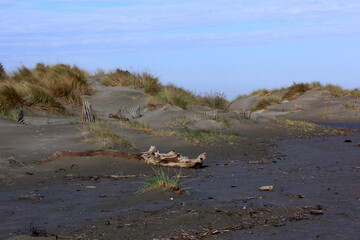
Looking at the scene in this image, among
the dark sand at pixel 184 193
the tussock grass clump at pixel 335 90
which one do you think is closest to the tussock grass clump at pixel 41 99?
the dark sand at pixel 184 193

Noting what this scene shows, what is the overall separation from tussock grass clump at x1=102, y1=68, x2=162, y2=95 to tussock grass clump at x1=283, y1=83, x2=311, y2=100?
11.9 m

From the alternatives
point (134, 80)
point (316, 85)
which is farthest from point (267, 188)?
point (316, 85)

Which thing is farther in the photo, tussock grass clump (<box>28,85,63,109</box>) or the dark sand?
tussock grass clump (<box>28,85,63,109</box>)

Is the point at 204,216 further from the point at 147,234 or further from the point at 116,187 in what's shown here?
the point at 116,187

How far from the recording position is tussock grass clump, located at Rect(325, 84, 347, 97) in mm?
29353

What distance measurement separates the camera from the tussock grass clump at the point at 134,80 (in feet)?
74.5

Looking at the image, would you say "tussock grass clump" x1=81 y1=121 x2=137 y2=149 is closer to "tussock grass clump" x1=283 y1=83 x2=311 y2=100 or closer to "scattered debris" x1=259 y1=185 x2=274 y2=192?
"scattered debris" x1=259 y1=185 x2=274 y2=192

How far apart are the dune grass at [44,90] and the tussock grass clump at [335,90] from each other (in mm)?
15002

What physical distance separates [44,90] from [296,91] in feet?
64.3

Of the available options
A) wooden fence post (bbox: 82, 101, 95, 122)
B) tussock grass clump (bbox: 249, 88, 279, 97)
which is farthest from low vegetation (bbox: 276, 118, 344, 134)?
tussock grass clump (bbox: 249, 88, 279, 97)

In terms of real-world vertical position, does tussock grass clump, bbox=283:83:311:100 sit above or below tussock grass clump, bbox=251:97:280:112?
above

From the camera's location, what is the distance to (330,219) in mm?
5164

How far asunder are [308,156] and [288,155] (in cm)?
42

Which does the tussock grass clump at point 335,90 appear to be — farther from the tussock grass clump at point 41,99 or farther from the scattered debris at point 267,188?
the scattered debris at point 267,188
